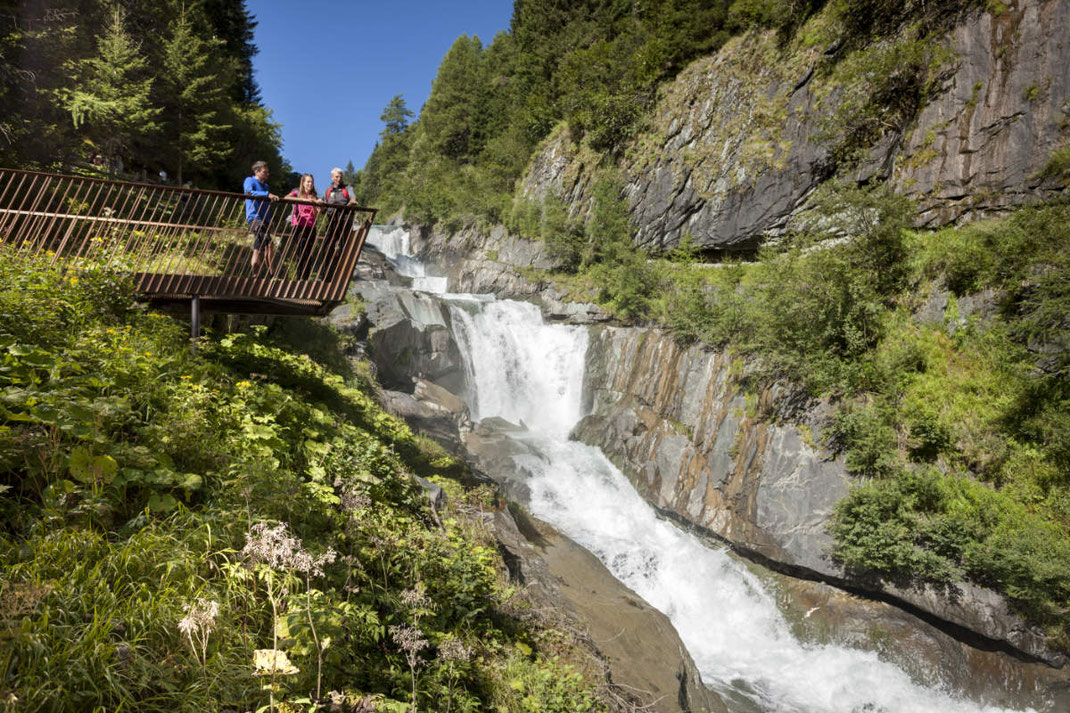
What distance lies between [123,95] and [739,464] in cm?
2015

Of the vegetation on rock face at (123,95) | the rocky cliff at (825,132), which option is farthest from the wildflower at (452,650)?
the rocky cliff at (825,132)

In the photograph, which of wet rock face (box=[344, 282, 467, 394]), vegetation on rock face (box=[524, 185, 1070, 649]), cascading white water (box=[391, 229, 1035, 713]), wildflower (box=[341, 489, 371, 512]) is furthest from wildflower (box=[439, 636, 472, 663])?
wet rock face (box=[344, 282, 467, 394])

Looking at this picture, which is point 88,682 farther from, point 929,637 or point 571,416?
point 571,416

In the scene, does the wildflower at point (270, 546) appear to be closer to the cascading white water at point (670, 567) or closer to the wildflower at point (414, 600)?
the wildflower at point (414, 600)

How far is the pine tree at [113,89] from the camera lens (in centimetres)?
1189

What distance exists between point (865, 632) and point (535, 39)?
38.5m

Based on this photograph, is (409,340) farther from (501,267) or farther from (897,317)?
(897,317)

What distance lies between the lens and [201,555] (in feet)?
7.89

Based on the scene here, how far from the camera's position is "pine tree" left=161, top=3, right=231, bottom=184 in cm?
1454

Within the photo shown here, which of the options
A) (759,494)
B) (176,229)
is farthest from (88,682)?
(759,494)

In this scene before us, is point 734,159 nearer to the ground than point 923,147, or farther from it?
farther from it

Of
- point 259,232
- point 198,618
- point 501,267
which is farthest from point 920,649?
point 501,267

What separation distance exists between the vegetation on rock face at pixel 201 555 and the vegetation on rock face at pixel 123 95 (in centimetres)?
991

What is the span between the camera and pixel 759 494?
35.2ft
